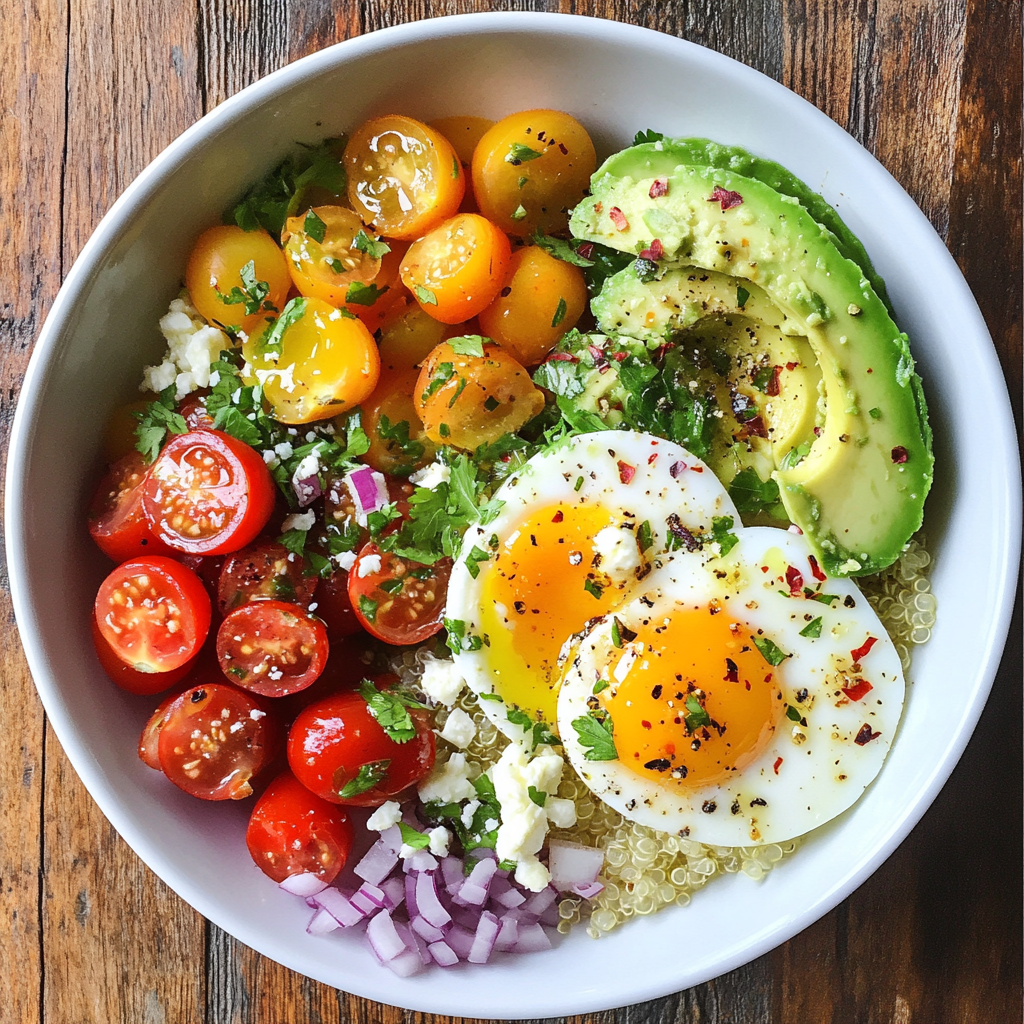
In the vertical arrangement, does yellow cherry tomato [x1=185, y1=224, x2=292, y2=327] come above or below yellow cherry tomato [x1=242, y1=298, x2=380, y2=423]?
above

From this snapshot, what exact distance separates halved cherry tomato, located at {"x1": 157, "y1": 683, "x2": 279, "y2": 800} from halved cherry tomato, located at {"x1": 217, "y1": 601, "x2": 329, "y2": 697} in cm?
6

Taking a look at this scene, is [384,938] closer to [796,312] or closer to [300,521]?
[300,521]

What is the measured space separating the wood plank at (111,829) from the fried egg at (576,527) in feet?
3.12

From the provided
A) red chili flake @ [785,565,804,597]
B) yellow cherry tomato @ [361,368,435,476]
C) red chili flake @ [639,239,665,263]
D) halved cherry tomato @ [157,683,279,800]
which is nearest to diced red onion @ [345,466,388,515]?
yellow cherry tomato @ [361,368,435,476]

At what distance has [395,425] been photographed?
1737 millimetres

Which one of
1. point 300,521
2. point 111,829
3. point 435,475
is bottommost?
point 111,829

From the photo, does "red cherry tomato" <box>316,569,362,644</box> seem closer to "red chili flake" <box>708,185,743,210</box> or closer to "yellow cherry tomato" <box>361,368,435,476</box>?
"yellow cherry tomato" <box>361,368,435,476</box>

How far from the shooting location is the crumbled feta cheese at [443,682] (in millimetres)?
1684

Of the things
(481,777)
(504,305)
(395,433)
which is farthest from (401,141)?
(481,777)

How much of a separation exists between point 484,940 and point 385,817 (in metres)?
0.29

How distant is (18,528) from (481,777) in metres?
0.96

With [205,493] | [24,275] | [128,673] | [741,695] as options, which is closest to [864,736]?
[741,695]

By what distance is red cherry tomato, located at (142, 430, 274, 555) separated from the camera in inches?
63.5

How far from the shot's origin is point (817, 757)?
63.1 inches
